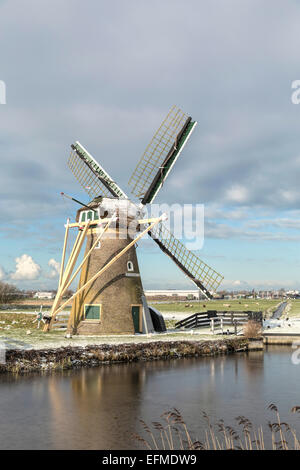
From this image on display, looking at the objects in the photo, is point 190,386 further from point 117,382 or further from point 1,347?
point 1,347

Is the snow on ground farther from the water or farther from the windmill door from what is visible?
the water

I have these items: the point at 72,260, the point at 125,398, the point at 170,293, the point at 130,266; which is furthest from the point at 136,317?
the point at 170,293

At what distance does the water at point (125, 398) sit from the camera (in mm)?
10328

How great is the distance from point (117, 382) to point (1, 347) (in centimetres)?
671

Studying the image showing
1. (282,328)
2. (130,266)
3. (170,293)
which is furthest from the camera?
(170,293)

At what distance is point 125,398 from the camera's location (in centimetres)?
1396

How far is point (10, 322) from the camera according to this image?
38625 mm

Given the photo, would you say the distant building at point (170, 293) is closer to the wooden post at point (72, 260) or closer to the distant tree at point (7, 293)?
the distant tree at point (7, 293)

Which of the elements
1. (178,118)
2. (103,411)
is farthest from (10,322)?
(103,411)

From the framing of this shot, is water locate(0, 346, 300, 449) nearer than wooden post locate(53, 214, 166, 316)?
Yes

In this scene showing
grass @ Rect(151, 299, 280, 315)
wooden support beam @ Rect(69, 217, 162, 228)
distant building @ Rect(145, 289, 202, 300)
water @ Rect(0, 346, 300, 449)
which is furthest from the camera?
distant building @ Rect(145, 289, 202, 300)

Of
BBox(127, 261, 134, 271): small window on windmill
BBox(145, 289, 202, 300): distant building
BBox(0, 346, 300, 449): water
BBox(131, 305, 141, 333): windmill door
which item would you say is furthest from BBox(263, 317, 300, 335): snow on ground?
BBox(145, 289, 202, 300): distant building

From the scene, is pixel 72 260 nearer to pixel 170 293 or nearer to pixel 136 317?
pixel 136 317

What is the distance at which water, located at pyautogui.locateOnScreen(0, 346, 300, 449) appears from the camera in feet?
33.9
